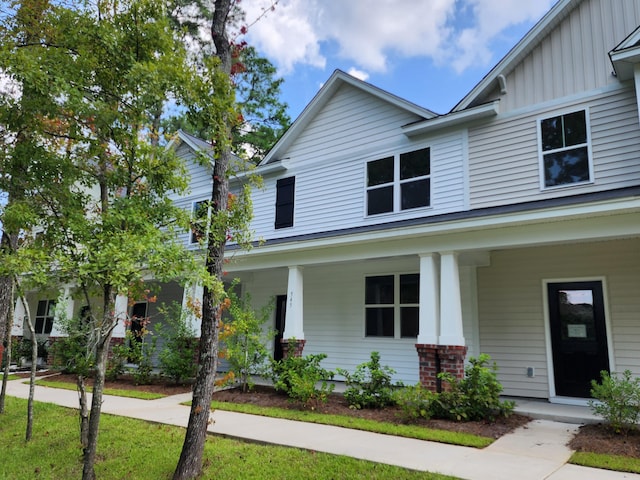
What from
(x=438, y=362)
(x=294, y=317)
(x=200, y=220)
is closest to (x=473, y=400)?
(x=438, y=362)

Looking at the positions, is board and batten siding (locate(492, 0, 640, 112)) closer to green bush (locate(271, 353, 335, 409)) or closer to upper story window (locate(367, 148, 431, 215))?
upper story window (locate(367, 148, 431, 215))

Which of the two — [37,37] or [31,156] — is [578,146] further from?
[37,37]

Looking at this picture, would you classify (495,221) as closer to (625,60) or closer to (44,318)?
(625,60)

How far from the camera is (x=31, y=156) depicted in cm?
469

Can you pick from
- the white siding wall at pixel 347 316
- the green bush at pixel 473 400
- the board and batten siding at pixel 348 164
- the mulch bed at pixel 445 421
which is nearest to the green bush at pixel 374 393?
the mulch bed at pixel 445 421

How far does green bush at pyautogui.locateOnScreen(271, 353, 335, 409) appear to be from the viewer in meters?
7.93

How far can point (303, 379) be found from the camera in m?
8.27

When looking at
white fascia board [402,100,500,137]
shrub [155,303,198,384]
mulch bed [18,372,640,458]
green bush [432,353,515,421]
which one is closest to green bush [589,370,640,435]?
mulch bed [18,372,640,458]

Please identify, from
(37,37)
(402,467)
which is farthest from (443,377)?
(37,37)

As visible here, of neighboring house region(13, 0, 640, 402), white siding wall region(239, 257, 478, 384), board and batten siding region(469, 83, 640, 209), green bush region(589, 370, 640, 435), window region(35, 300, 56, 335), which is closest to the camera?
green bush region(589, 370, 640, 435)

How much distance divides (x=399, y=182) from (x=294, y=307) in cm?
377

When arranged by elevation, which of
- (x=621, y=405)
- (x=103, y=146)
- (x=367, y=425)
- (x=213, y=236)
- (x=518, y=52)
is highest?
(x=518, y=52)

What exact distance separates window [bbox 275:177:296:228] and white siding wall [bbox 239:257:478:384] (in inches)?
56.2

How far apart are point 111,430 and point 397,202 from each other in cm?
720
